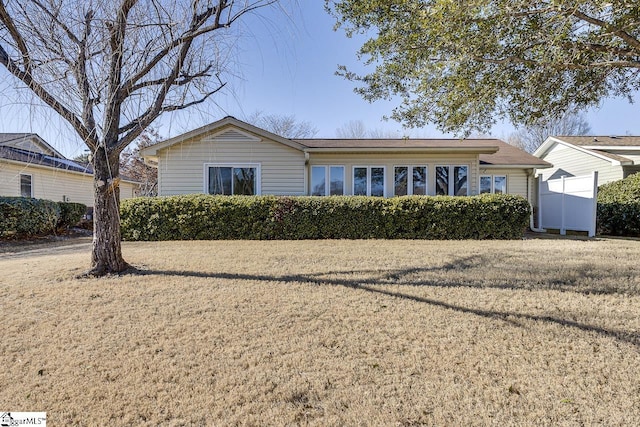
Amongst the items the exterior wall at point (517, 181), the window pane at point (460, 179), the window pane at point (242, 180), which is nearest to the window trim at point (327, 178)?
the window pane at point (242, 180)

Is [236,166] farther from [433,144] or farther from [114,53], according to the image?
[114,53]

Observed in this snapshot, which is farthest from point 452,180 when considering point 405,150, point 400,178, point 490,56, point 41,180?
point 41,180

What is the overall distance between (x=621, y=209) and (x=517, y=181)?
12.4 feet

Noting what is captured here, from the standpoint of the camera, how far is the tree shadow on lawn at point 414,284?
322 centimetres

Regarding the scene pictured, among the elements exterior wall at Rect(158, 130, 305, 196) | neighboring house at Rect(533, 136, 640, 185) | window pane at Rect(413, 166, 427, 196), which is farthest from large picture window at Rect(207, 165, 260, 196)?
neighboring house at Rect(533, 136, 640, 185)

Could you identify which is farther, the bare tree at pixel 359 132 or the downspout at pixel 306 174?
the bare tree at pixel 359 132

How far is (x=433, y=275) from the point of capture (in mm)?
5363

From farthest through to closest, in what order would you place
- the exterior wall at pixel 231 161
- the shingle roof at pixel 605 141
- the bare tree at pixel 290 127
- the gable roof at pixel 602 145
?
the bare tree at pixel 290 127
the shingle roof at pixel 605 141
the gable roof at pixel 602 145
the exterior wall at pixel 231 161

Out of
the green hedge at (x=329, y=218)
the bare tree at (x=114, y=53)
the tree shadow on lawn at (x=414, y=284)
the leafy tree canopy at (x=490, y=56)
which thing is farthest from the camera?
the green hedge at (x=329, y=218)

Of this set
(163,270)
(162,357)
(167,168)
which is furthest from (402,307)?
(167,168)

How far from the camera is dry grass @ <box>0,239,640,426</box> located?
6.93 ft

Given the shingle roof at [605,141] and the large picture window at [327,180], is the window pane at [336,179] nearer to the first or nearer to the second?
the large picture window at [327,180]

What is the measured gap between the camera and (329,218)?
10.2 meters

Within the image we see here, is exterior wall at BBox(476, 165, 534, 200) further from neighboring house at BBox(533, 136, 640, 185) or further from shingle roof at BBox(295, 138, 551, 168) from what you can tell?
neighboring house at BBox(533, 136, 640, 185)
